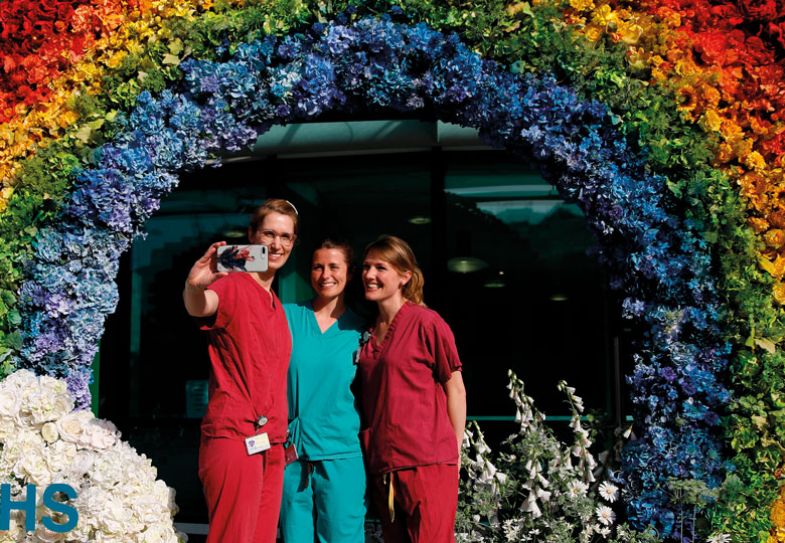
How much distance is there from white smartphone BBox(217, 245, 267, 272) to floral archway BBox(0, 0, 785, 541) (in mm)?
879

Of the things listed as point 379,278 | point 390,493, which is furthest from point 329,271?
point 390,493

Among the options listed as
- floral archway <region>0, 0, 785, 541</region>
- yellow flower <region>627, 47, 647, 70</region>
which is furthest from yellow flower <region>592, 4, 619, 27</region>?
yellow flower <region>627, 47, 647, 70</region>

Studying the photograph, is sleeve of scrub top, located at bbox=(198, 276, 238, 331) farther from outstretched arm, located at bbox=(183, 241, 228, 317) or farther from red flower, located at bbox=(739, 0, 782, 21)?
red flower, located at bbox=(739, 0, 782, 21)

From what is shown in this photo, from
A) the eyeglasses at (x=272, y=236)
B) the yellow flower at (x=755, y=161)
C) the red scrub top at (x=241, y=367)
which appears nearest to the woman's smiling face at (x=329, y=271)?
the eyeglasses at (x=272, y=236)

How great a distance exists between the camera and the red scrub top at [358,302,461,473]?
3295mm

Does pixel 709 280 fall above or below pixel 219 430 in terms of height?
above

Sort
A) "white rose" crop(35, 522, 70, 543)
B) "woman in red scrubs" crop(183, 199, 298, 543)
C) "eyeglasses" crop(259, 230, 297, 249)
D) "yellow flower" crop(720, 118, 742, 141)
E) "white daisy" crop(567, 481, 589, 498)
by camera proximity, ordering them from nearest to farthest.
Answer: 1. "woman in red scrubs" crop(183, 199, 298, 543)
2. "eyeglasses" crop(259, 230, 297, 249)
3. "white rose" crop(35, 522, 70, 543)
4. "yellow flower" crop(720, 118, 742, 141)
5. "white daisy" crop(567, 481, 589, 498)

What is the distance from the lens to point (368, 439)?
3410 millimetres

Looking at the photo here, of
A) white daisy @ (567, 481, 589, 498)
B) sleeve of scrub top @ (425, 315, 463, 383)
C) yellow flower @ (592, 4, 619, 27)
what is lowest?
white daisy @ (567, 481, 589, 498)

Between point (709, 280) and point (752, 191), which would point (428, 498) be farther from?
point (752, 191)

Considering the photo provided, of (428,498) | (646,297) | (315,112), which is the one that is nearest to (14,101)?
(315,112)

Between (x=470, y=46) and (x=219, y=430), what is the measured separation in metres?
1.92

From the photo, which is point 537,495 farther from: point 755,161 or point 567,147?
point 755,161

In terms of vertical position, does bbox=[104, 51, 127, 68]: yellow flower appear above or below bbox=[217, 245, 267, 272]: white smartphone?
above
